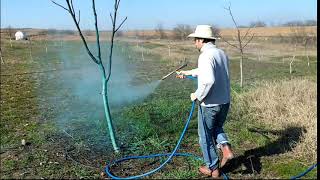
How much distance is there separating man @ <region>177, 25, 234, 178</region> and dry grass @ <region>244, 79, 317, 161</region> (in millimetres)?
1513

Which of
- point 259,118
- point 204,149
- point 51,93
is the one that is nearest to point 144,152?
point 204,149

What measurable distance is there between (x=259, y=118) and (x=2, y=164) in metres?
4.97

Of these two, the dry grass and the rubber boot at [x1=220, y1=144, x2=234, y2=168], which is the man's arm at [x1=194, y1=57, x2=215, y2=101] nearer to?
the rubber boot at [x1=220, y1=144, x2=234, y2=168]

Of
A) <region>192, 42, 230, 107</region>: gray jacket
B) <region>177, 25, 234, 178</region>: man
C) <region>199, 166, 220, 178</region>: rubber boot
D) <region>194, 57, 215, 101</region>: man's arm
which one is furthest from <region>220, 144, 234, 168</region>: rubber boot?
<region>194, 57, 215, 101</region>: man's arm

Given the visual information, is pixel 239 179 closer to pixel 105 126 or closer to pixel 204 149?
pixel 204 149

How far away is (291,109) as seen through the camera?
7.65m

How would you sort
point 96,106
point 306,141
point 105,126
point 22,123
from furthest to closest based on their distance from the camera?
point 96,106 < point 22,123 < point 105,126 < point 306,141

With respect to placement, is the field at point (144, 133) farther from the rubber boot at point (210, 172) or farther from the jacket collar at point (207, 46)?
the jacket collar at point (207, 46)

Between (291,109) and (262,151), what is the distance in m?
2.14

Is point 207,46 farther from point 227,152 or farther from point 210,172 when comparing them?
point 210,172

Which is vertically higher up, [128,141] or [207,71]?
[207,71]

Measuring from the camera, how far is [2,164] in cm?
525

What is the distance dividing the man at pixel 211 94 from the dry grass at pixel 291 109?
4.97 ft

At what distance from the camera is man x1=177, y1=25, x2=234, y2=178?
174 inches
